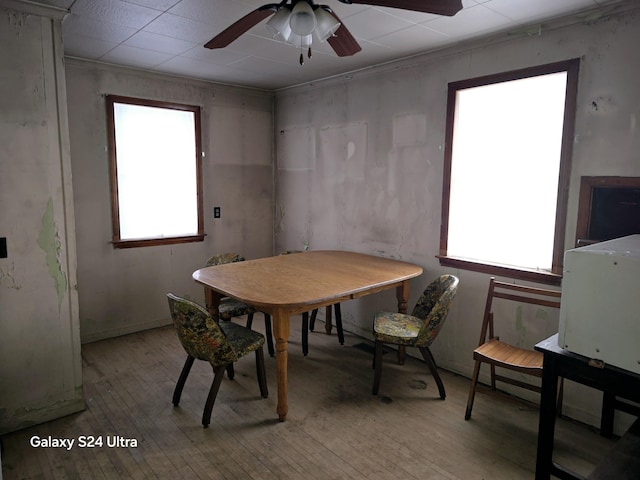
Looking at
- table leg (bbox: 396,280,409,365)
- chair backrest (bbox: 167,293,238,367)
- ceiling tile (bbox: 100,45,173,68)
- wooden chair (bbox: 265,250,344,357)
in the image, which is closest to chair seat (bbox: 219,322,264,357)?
chair backrest (bbox: 167,293,238,367)

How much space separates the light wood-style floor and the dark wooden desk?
0.53m

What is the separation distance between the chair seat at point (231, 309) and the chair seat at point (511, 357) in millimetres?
1772

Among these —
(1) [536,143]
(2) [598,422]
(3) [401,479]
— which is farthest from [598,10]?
(3) [401,479]

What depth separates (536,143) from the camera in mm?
2846

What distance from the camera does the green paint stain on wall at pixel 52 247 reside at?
2.58 m

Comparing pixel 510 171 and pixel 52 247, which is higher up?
pixel 510 171

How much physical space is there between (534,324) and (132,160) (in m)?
3.75

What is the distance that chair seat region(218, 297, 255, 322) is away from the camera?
10.9ft

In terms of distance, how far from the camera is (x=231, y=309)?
3.40m

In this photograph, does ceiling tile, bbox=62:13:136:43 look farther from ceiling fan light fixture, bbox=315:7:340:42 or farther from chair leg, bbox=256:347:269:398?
chair leg, bbox=256:347:269:398

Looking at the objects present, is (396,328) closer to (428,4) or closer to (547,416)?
(547,416)

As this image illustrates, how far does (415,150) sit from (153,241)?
106 inches

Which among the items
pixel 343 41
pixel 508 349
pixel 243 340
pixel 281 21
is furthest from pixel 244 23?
pixel 508 349

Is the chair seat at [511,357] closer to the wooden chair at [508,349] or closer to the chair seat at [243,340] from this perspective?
the wooden chair at [508,349]
